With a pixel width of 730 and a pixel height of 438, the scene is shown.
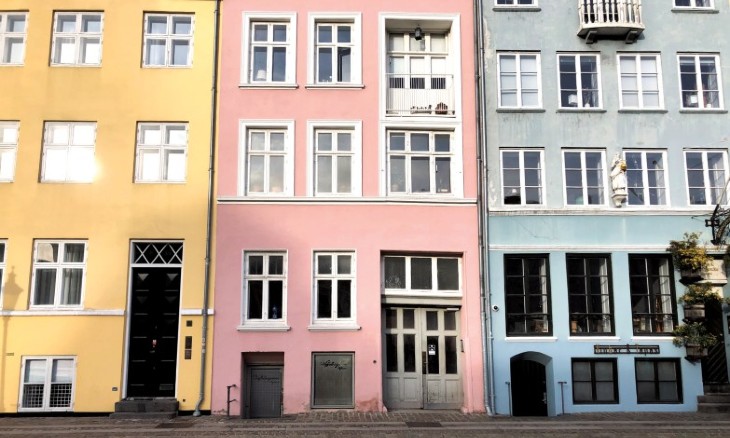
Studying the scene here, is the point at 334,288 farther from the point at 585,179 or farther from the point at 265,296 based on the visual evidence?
the point at 585,179

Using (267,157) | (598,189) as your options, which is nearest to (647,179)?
(598,189)

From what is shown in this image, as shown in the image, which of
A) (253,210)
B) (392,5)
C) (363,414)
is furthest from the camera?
(392,5)

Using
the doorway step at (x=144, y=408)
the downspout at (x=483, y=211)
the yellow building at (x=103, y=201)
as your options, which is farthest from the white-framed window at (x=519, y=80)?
the doorway step at (x=144, y=408)

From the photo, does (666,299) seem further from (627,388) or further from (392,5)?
(392,5)

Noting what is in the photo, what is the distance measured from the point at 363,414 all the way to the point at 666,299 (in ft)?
29.2

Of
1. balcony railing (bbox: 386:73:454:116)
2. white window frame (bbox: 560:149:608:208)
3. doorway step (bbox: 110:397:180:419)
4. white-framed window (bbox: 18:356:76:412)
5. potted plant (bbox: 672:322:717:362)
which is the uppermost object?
balcony railing (bbox: 386:73:454:116)

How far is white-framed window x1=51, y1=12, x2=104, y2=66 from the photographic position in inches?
698

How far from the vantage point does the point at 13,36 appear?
58.4 ft

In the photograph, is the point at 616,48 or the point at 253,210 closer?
the point at 253,210

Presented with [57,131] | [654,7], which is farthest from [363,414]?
[654,7]

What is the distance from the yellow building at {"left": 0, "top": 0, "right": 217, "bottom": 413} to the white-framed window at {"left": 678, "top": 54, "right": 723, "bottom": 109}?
13.6 m

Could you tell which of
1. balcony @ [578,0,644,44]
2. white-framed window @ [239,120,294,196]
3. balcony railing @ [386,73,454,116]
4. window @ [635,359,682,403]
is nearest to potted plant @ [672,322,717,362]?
window @ [635,359,682,403]

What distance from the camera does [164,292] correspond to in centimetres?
1691

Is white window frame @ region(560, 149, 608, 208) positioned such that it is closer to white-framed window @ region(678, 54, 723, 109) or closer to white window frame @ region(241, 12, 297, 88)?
white-framed window @ region(678, 54, 723, 109)
